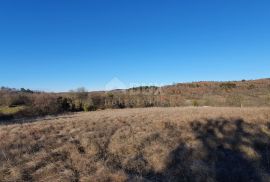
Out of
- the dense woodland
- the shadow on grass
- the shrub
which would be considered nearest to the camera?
the shadow on grass

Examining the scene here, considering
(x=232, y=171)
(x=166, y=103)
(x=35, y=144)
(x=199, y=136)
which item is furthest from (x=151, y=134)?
(x=166, y=103)

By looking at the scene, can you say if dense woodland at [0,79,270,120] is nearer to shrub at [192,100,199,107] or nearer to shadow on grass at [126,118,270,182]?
shrub at [192,100,199,107]

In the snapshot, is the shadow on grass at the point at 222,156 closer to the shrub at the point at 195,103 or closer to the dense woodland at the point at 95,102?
the dense woodland at the point at 95,102

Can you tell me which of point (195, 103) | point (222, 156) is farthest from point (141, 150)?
point (195, 103)

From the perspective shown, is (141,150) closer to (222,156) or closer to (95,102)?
(222,156)

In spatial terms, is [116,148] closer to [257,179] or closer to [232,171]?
[232,171]

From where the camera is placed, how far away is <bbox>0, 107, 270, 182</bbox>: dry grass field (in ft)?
29.9

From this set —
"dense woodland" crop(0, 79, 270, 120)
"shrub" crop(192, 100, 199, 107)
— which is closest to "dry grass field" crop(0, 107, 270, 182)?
"shrub" crop(192, 100, 199, 107)

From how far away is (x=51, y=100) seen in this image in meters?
29.3

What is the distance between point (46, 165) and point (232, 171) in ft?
18.9

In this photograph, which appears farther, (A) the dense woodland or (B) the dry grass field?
(A) the dense woodland

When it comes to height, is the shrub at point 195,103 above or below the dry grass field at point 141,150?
above

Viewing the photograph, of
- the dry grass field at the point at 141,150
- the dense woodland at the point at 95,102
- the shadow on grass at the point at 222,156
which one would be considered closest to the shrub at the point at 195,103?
the dense woodland at the point at 95,102

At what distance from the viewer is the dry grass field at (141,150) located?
9.12m
